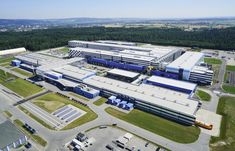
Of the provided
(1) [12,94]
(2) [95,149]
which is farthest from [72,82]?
(2) [95,149]

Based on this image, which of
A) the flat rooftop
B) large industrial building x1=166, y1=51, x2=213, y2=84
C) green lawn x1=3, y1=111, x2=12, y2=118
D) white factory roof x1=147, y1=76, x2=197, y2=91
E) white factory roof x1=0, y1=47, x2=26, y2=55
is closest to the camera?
the flat rooftop

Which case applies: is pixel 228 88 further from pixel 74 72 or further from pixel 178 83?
pixel 74 72

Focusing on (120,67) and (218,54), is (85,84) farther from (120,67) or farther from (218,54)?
(218,54)

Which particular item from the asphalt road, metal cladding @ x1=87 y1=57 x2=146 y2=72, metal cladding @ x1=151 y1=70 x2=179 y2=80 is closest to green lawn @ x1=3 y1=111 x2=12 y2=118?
the asphalt road

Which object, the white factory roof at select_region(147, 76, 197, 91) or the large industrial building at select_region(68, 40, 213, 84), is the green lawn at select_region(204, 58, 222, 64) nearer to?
the large industrial building at select_region(68, 40, 213, 84)

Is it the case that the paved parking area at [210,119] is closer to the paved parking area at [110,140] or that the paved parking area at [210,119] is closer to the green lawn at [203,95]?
the green lawn at [203,95]

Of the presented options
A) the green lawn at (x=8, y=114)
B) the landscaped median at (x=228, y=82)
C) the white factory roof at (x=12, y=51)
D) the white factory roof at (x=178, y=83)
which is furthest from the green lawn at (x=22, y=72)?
the landscaped median at (x=228, y=82)

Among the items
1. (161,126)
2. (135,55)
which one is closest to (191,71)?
(135,55)
